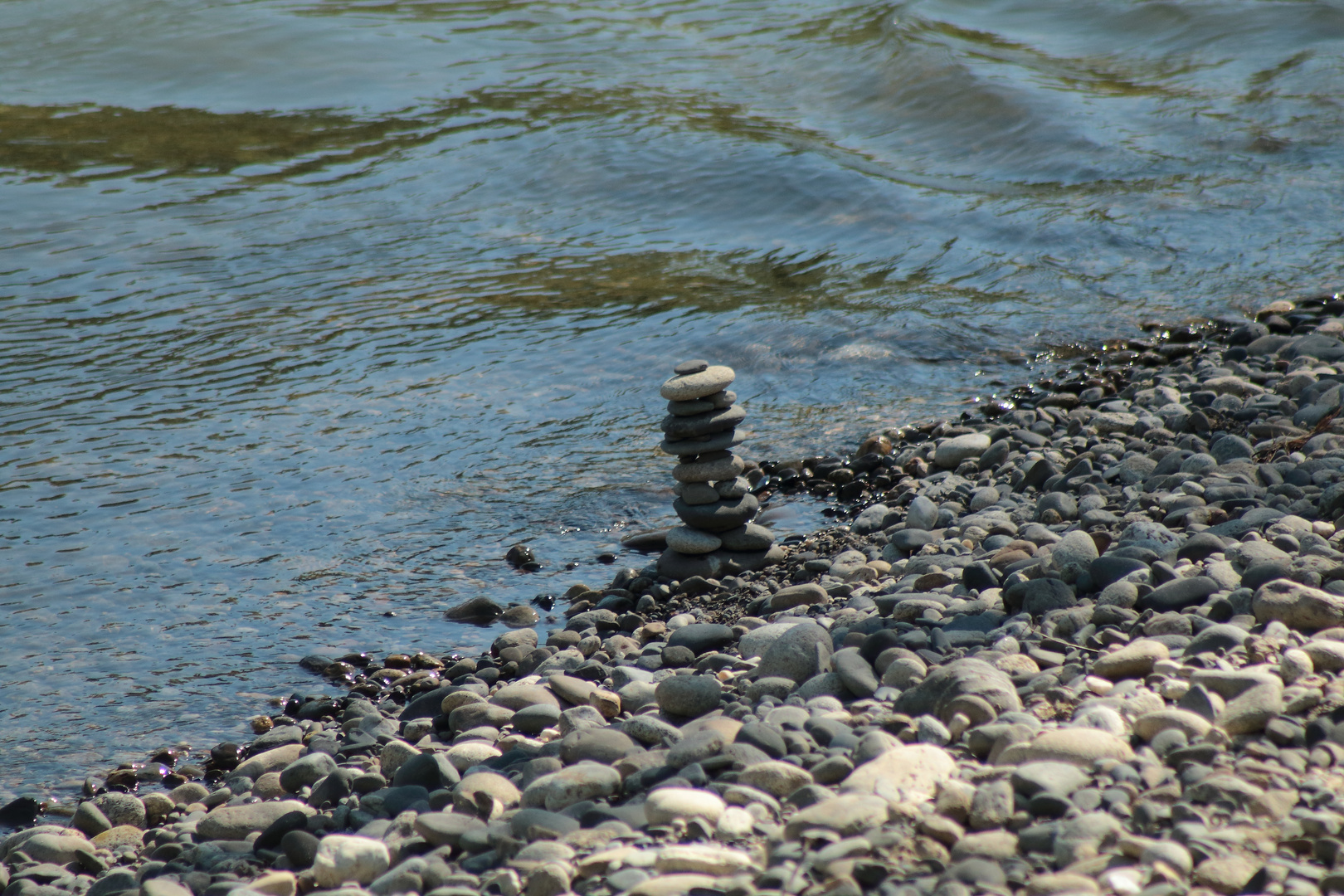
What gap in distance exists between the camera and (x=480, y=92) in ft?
42.6

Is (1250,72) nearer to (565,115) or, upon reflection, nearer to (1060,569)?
(565,115)

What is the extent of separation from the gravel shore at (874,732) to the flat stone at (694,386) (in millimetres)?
807

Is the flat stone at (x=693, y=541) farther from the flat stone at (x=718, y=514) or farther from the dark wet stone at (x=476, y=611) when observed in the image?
the dark wet stone at (x=476, y=611)

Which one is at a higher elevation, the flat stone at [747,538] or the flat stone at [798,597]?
the flat stone at [798,597]

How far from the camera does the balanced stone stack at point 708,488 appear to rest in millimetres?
5125

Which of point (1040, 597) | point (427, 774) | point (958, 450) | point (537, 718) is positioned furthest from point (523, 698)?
point (958, 450)

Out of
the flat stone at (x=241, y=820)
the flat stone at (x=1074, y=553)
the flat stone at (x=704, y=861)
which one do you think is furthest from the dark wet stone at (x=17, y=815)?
the flat stone at (x=1074, y=553)

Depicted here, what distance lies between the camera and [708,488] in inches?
207

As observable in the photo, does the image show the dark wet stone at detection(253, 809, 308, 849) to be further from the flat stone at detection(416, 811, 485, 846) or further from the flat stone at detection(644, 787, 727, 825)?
the flat stone at detection(644, 787, 727, 825)

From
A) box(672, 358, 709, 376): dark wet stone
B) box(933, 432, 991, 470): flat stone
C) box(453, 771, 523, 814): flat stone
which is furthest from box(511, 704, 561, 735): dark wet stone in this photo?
box(933, 432, 991, 470): flat stone

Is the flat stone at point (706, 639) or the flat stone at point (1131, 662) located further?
the flat stone at point (706, 639)

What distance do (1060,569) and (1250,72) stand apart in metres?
11.6

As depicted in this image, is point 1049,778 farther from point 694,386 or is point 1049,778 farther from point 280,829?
point 694,386

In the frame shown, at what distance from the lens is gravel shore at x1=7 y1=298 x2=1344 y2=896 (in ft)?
7.72
